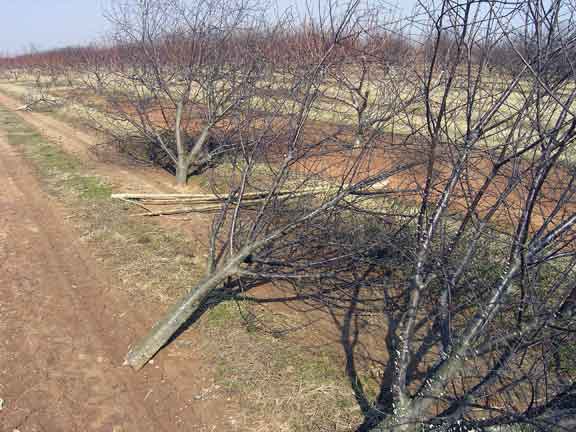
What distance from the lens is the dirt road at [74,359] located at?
3.18m

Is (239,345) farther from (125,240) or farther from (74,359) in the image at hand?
(125,240)

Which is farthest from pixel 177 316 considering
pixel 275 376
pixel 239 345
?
pixel 275 376

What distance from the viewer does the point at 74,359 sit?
12.3 feet

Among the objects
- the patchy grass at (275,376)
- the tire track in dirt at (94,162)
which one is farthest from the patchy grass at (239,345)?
the tire track in dirt at (94,162)

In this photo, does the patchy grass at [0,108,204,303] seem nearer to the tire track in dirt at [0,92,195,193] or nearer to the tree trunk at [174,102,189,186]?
the tire track in dirt at [0,92,195,193]

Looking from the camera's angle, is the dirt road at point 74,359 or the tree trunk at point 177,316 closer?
the dirt road at point 74,359

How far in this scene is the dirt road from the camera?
10.4ft

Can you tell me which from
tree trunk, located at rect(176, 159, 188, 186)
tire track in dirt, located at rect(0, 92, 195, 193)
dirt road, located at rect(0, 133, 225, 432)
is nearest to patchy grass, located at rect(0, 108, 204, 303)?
dirt road, located at rect(0, 133, 225, 432)

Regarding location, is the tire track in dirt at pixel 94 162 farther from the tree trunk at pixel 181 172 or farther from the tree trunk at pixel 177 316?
the tree trunk at pixel 177 316

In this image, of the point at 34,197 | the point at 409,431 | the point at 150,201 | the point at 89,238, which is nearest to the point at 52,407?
the point at 409,431

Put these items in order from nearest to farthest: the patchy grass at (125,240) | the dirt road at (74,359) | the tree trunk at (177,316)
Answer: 1. the dirt road at (74,359)
2. the tree trunk at (177,316)
3. the patchy grass at (125,240)

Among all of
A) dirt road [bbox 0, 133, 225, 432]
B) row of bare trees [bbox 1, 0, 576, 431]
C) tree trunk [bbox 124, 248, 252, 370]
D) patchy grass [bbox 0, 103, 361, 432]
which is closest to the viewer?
row of bare trees [bbox 1, 0, 576, 431]

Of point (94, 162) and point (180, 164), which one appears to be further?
point (94, 162)

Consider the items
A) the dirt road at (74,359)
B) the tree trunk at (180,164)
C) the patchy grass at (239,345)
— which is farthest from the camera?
the tree trunk at (180,164)
